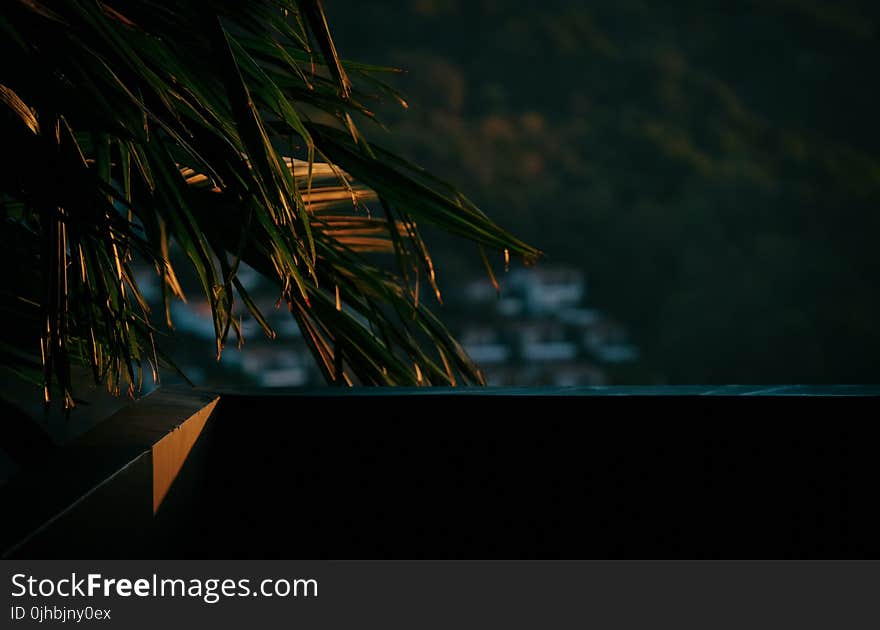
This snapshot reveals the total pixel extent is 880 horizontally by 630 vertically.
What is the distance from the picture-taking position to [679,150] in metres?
23.2

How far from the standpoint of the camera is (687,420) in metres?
1.07

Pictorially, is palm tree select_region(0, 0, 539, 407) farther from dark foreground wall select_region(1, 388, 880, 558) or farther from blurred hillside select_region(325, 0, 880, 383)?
blurred hillside select_region(325, 0, 880, 383)

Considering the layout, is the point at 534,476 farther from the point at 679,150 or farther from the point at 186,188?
the point at 679,150

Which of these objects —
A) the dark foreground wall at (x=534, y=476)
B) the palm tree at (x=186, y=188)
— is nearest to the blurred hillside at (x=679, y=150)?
the palm tree at (x=186, y=188)

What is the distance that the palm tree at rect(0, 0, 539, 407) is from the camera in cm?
90

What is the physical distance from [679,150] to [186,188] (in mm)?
23188

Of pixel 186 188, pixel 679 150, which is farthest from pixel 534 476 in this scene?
pixel 679 150

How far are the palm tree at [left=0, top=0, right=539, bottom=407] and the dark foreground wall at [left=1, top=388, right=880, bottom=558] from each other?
0.15 meters

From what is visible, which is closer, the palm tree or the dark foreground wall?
the palm tree

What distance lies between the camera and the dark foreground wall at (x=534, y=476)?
41.3 inches

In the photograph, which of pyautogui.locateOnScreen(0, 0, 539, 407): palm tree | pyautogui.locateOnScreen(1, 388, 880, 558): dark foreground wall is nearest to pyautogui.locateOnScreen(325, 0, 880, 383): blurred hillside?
pyautogui.locateOnScreen(0, 0, 539, 407): palm tree

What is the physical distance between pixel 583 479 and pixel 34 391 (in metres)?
0.78

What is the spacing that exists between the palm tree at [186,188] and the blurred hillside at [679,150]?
18.6 m
